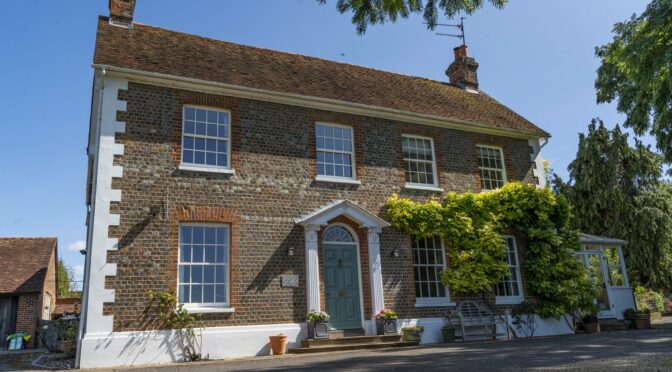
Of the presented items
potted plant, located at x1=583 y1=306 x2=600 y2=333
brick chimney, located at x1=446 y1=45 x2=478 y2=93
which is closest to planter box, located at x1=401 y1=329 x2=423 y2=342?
potted plant, located at x1=583 y1=306 x2=600 y2=333

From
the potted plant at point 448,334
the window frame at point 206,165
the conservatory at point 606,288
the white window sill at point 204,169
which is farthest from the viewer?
the conservatory at point 606,288

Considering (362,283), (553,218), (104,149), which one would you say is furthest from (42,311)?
(553,218)

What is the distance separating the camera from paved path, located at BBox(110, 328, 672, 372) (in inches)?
285

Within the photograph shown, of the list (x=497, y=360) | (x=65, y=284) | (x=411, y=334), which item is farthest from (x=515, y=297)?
(x=65, y=284)

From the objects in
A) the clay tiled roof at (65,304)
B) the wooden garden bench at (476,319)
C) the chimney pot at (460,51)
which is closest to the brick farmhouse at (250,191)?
the wooden garden bench at (476,319)

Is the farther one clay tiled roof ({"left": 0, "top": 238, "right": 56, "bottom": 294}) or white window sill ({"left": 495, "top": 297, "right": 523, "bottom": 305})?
clay tiled roof ({"left": 0, "top": 238, "right": 56, "bottom": 294})

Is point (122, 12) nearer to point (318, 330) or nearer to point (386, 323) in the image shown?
point (318, 330)

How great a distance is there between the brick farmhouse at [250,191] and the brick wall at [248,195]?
3cm

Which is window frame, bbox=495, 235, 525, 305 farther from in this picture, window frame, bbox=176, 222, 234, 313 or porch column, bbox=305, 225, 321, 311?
window frame, bbox=176, 222, 234, 313

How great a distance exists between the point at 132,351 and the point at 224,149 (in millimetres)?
4997

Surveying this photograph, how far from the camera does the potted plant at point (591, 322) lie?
15.2m

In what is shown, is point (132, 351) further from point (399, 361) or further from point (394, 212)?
point (394, 212)

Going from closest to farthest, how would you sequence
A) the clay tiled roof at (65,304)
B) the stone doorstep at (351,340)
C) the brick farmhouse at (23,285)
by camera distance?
the stone doorstep at (351,340)
the brick farmhouse at (23,285)
the clay tiled roof at (65,304)

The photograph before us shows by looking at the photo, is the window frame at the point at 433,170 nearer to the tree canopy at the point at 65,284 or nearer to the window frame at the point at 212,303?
the window frame at the point at 212,303
